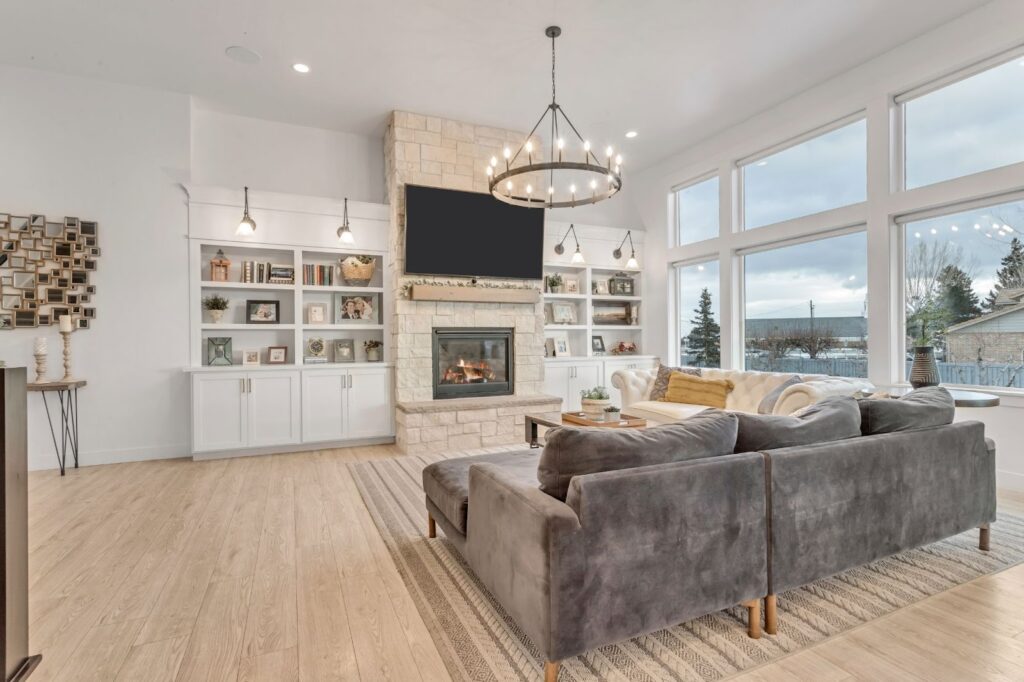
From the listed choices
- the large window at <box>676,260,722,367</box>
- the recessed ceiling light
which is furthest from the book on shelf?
the large window at <box>676,260,722,367</box>

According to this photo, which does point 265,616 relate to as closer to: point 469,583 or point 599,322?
point 469,583

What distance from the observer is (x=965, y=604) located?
201cm

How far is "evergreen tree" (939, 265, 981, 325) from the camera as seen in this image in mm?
3771

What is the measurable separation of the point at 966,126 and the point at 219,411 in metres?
6.67

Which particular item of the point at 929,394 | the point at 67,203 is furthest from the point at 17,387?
the point at 67,203

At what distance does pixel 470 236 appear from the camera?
530 centimetres

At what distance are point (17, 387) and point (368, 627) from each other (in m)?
1.38

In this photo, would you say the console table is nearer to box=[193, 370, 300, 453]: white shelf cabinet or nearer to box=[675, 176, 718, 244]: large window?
box=[193, 370, 300, 453]: white shelf cabinet

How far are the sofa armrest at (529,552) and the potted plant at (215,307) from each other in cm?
405

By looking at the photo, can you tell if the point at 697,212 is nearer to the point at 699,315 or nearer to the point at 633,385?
the point at 699,315

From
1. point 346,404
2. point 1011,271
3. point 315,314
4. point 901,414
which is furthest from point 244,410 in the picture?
point 1011,271

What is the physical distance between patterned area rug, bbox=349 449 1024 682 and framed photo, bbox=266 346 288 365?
9.63 feet

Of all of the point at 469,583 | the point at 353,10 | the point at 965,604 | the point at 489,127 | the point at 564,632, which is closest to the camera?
the point at 564,632

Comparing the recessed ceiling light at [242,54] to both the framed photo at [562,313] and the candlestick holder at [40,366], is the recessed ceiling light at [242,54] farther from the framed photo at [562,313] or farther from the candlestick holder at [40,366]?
the framed photo at [562,313]
